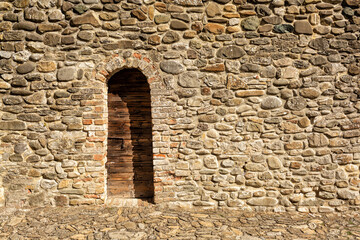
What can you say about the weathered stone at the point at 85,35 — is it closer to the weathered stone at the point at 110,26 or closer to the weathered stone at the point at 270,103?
the weathered stone at the point at 110,26

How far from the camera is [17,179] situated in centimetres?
327

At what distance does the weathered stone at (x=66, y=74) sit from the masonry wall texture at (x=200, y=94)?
0.02 meters

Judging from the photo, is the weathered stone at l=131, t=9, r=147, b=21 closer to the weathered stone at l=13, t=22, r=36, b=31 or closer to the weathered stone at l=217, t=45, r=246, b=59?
the weathered stone at l=217, t=45, r=246, b=59

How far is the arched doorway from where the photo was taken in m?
3.49

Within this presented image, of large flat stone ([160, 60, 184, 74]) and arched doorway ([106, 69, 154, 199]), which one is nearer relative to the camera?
large flat stone ([160, 60, 184, 74])

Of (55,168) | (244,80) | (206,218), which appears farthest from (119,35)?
(206,218)

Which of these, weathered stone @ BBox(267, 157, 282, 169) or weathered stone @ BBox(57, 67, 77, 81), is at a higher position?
weathered stone @ BBox(57, 67, 77, 81)

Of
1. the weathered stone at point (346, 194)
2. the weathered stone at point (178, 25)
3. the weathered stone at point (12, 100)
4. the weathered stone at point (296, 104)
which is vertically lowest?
the weathered stone at point (346, 194)

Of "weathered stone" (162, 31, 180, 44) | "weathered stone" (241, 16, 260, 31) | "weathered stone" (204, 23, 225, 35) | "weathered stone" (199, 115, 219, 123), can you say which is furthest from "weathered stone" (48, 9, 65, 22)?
"weathered stone" (241, 16, 260, 31)

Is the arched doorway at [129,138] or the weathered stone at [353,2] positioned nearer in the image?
the weathered stone at [353,2]

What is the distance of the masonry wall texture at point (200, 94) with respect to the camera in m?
3.24

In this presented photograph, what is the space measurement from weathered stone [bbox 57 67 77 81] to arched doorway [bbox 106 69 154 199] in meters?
0.51

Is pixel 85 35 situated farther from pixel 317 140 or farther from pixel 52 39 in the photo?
pixel 317 140

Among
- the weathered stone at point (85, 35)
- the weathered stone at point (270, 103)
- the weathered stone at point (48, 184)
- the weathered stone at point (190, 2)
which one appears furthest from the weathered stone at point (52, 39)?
the weathered stone at point (270, 103)
